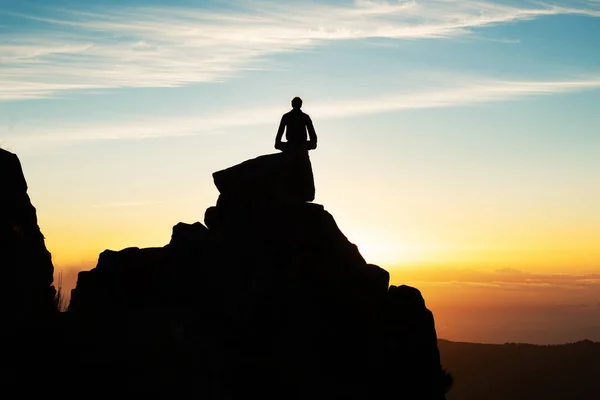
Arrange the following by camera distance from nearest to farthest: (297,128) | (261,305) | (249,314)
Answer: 1. (249,314)
2. (261,305)
3. (297,128)

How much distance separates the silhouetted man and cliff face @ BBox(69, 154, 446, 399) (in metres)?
0.60

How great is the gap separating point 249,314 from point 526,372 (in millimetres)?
96957

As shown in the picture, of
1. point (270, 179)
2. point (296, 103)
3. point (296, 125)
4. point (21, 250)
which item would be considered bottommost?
point (21, 250)

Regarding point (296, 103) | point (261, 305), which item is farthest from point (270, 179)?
point (261, 305)

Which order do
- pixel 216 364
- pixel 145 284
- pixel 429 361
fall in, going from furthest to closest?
pixel 429 361
pixel 145 284
pixel 216 364

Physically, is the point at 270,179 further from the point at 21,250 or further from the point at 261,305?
the point at 21,250

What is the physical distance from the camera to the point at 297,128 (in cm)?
3509

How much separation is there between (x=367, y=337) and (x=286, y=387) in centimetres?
455

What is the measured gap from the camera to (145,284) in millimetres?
33062

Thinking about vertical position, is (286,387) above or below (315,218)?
below

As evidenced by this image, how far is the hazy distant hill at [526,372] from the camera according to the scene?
11006cm

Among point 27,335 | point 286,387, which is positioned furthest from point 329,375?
point 27,335

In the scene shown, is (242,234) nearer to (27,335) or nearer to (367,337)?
(367,337)

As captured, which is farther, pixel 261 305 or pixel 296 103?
pixel 296 103
